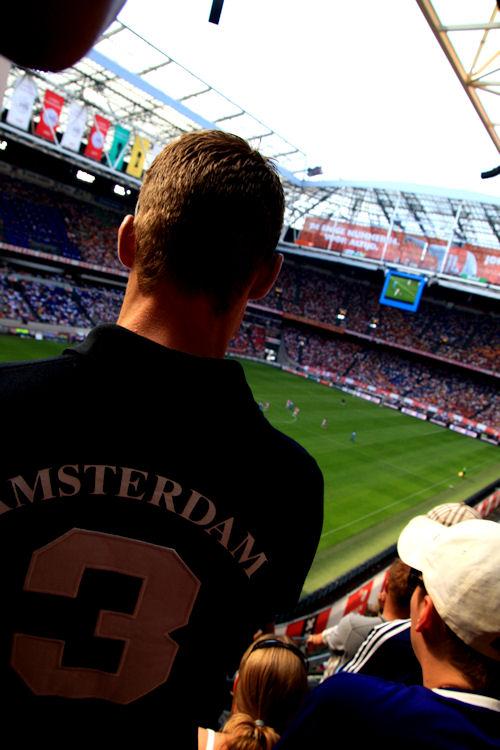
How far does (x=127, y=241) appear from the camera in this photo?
4.40 ft

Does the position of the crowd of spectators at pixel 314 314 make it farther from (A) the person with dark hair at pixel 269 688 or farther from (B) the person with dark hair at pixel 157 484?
(B) the person with dark hair at pixel 157 484

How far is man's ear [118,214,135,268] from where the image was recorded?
1.32 m

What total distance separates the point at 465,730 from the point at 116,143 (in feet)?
118

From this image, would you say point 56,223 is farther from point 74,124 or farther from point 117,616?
point 117,616

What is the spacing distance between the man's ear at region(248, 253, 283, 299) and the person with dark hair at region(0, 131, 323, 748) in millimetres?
31

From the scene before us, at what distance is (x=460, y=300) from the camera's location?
48.7 meters

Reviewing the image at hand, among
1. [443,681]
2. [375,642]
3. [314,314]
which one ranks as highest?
[314,314]

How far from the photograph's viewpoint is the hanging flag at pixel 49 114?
2761 centimetres

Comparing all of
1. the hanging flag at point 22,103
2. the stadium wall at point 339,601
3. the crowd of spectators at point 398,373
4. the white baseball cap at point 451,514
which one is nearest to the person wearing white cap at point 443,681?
the white baseball cap at point 451,514

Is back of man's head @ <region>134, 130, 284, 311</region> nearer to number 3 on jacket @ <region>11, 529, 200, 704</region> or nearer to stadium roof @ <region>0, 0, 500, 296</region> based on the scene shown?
number 3 on jacket @ <region>11, 529, 200, 704</region>

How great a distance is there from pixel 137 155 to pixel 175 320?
35632 millimetres

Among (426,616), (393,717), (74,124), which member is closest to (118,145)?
(74,124)

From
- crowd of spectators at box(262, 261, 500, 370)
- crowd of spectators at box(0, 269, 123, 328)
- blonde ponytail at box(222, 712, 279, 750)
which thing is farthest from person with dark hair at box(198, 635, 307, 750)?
crowd of spectators at box(262, 261, 500, 370)

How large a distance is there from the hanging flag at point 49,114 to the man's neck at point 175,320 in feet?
104
